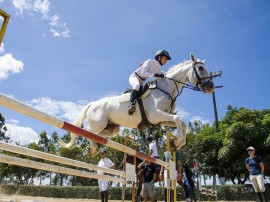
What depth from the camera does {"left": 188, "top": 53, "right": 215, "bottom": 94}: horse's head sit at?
5.04m

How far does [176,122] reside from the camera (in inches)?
175

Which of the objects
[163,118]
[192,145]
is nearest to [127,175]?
[163,118]

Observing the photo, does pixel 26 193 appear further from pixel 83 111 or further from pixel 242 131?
pixel 83 111

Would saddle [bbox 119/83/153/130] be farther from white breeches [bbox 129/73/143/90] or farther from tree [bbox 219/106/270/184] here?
tree [bbox 219/106/270/184]

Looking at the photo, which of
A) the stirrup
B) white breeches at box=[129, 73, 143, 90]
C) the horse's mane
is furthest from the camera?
the horse's mane

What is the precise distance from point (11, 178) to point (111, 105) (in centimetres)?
3419

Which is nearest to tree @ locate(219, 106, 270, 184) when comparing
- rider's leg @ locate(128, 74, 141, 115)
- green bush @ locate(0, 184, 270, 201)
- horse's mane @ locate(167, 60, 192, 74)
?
green bush @ locate(0, 184, 270, 201)

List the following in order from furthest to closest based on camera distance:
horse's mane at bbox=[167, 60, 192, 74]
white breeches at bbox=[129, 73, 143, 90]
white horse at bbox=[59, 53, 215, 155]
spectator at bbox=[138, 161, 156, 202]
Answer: spectator at bbox=[138, 161, 156, 202] → horse's mane at bbox=[167, 60, 192, 74] → white breeches at bbox=[129, 73, 143, 90] → white horse at bbox=[59, 53, 215, 155]

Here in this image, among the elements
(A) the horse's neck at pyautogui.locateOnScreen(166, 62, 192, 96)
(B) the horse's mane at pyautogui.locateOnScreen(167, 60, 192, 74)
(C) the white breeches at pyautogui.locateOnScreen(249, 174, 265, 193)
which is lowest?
(C) the white breeches at pyautogui.locateOnScreen(249, 174, 265, 193)

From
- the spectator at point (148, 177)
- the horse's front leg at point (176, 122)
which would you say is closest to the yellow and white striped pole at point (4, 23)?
the horse's front leg at point (176, 122)

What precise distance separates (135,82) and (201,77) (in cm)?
117

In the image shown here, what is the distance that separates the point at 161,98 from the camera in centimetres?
486

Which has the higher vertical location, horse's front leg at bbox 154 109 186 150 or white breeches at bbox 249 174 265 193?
horse's front leg at bbox 154 109 186 150

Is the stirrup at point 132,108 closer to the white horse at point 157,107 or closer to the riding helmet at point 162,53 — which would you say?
the white horse at point 157,107
